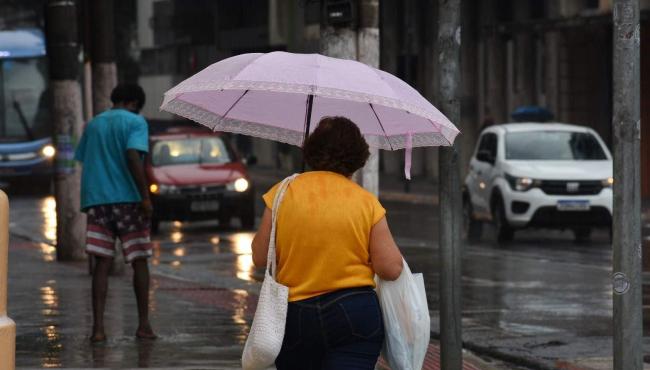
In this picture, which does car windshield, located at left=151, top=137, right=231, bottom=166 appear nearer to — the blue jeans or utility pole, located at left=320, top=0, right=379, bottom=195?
utility pole, located at left=320, top=0, right=379, bottom=195

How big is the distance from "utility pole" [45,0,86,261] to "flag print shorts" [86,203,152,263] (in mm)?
6624

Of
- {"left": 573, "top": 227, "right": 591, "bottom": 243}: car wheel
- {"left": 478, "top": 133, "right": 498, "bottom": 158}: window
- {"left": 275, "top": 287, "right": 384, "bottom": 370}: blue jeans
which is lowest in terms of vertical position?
{"left": 573, "top": 227, "right": 591, "bottom": 243}: car wheel

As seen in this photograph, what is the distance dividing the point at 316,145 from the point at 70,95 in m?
12.0

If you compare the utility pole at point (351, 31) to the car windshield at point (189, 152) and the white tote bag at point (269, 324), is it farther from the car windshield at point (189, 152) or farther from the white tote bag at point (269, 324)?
the car windshield at point (189, 152)

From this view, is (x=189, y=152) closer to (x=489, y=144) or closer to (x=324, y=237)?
(x=489, y=144)

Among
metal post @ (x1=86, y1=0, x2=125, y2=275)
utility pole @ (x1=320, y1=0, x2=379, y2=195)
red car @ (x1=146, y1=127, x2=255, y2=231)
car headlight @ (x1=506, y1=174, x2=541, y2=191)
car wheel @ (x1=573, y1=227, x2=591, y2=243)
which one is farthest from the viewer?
red car @ (x1=146, y1=127, x2=255, y2=231)

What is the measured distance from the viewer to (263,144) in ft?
184

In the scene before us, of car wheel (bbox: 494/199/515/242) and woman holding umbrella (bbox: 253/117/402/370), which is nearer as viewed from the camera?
woman holding umbrella (bbox: 253/117/402/370)

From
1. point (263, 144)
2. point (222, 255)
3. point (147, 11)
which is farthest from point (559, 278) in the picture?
point (147, 11)

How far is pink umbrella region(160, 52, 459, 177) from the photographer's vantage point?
7.01 m

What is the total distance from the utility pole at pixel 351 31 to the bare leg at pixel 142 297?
1738 mm

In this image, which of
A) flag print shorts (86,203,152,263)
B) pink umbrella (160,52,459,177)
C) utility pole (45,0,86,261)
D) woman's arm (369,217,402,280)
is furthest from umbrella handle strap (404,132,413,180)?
utility pole (45,0,86,261)

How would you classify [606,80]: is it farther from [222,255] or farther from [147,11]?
[147,11]

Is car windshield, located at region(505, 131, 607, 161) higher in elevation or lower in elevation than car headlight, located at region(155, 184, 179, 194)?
higher
